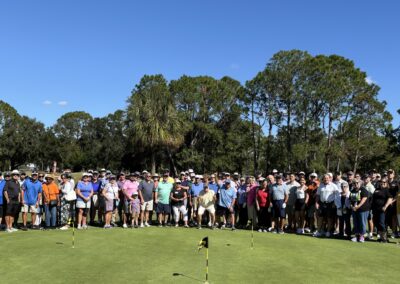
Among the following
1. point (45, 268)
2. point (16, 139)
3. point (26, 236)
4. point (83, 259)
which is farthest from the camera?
point (16, 139)

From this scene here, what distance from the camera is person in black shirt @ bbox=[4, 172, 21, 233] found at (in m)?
13.3

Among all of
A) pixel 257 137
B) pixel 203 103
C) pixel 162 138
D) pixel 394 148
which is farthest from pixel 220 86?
pixel 394 148

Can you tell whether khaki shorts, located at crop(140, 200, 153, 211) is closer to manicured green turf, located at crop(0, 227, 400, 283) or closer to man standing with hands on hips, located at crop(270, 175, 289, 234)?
manicured green turf, located at crop(0, 227, 400, 283)

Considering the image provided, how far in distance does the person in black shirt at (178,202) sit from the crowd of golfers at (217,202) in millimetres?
38

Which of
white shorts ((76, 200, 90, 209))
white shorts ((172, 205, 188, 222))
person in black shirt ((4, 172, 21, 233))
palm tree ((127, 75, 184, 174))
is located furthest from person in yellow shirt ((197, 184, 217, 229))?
palm tree ((127, 75, 184, 174))

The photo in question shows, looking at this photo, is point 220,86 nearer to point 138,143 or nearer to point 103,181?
point 138,143

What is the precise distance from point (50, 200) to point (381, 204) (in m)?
11.3

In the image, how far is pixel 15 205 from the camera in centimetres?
1347

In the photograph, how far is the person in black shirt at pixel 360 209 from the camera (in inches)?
492

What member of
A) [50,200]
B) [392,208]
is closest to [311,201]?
[392,208]

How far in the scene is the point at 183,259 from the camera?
9227mm

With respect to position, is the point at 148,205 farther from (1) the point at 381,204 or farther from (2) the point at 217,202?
(1) the point at 381,204

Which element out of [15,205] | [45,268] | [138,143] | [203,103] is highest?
[203,103]

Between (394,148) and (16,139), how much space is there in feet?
178
